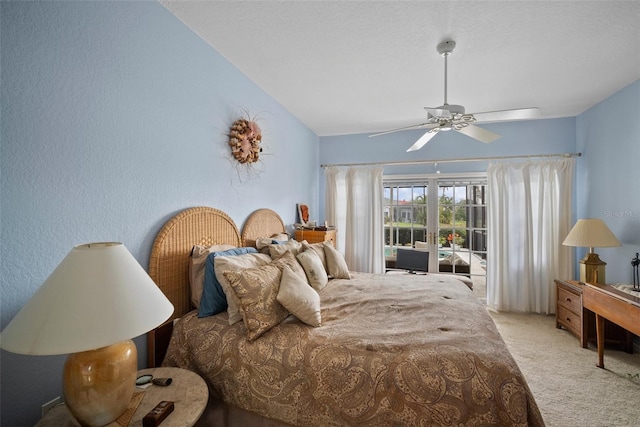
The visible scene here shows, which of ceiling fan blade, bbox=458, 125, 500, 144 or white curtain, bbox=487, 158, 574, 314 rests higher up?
ceiling fan blade, bbox=458, 125, 500, 144

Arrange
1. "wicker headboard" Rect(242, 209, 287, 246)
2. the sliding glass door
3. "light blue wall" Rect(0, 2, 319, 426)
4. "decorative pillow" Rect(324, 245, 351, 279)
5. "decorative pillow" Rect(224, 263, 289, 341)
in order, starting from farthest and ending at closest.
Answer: the sliding glass door → "decorative pillow" Rect(324, 245, 351, 279) → "wicker headboard" Rect(242, 209, 287, 246) → "decorative pillow" Rect(224, 263, 289, 341) → "light blue wall" Rect(0, 2, 319, 426)

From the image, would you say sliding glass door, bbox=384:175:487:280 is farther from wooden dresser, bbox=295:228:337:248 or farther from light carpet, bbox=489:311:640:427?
wooden dresser, bbox=295:228:337:248

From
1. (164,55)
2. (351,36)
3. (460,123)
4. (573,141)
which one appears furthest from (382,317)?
(573,141)

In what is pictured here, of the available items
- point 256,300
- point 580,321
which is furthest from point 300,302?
point 580,321

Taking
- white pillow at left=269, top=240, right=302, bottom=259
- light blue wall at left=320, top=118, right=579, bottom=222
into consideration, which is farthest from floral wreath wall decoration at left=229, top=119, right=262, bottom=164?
light blue wall at left=320, top=118, right=579, bottom=222

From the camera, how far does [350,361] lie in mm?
1391

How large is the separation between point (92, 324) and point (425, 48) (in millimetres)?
2612

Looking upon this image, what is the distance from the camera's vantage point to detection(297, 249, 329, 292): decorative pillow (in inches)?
95.0

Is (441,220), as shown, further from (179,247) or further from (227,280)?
(179,247)

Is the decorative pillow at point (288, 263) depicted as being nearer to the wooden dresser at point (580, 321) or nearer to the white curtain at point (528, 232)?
the wooden dresser at point (580, 321)

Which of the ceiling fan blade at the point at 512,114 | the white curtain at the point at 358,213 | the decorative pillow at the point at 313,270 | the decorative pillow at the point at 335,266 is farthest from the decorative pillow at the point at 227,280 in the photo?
the white curtain at the point at 358,213

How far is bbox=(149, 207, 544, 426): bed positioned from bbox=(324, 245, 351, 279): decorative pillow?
845 millimetres

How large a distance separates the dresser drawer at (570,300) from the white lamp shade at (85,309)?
3.84 m

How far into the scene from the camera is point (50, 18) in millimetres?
1243
